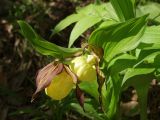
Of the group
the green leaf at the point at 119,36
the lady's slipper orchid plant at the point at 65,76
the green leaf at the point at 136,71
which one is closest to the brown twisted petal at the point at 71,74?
the lady's slipper orchid plant at the point at 65,76

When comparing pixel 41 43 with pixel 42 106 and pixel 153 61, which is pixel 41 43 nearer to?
pixel 153 61

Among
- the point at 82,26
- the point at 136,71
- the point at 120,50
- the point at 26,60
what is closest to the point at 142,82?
the point at 136,71

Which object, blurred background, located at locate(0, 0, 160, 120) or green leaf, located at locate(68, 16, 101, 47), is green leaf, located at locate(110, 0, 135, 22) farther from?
blurred background, located at locate(0, 0, 160, 120)

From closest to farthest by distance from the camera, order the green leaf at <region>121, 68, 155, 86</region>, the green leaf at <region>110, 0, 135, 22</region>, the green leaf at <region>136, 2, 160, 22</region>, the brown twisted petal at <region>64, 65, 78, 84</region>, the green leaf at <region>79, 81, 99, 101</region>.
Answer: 1. the brown twisted petal at <region>64, 65, 78, 84</region>
2. the green leaf at <region>121, 68, 155, 86</region>
3. the green leaf at <region>110, 0, 135, 22</region>
4. the green leaf at <region>79, 81, 99, 101</region>
5. the green leaf at <region>136, 2, 160, 22</region>

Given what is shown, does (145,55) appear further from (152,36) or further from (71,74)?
(71,74)

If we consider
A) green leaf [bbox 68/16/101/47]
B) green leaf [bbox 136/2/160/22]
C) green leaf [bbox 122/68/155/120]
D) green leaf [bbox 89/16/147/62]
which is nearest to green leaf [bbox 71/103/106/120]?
green leaf [bbox 122/68/155/120]

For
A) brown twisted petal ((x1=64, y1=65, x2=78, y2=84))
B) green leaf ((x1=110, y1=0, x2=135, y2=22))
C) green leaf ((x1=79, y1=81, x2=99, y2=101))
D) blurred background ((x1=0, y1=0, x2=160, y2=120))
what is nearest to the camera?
brown twisted petal ((x1=64, y1=65, x2=78, y2=84))
